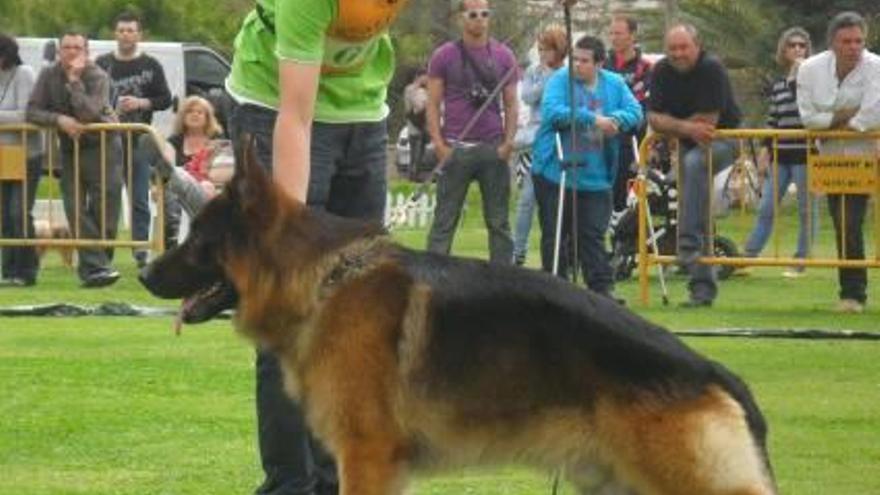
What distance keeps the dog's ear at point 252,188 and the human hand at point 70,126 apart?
12847 millimetres

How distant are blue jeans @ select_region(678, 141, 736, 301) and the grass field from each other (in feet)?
1.61

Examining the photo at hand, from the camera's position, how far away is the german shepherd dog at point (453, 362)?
21.1 feet

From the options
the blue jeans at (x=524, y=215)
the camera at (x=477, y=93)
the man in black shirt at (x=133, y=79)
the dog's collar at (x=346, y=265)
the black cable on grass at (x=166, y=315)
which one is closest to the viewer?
the dog's collar at (x=346, y=265)

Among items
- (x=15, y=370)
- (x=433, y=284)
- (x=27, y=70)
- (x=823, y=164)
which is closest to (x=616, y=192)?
(x=823, y=164)

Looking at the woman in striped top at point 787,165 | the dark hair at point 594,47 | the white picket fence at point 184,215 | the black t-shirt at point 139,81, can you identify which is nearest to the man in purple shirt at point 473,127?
the white picket fence at point 184,215

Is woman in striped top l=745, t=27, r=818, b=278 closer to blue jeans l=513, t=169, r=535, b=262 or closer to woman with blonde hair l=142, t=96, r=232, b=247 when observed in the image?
blue jeans l=513, t=169, r=535, b=262

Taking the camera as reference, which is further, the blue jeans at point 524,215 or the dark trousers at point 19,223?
the blue jeans at point 524,215

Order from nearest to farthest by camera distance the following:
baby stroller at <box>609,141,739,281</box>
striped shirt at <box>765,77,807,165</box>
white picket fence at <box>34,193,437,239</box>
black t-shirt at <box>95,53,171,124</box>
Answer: striped shirt at <box>765,77,807,165</box>, baby stroller at <box>609,141,739,281</box>, white picket fence at <box>34,193,437,239</box>, black t-shirt at <box>95,53,171,124</box>

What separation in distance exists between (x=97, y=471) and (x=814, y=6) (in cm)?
2760

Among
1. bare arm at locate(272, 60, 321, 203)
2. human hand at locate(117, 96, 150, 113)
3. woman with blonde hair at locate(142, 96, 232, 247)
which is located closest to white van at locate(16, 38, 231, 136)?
human hand at locate(117, 96, 150, 113)

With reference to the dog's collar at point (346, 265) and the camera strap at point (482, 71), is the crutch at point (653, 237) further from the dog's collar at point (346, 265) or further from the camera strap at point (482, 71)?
the dog's collar at point (346, 265)

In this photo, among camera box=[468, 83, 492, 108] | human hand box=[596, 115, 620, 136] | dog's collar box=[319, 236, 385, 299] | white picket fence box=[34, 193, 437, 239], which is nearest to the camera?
dog's collar box=[319, 236, 385, 299]

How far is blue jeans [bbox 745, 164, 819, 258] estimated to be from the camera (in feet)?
60.7

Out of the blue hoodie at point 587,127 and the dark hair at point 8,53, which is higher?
the dark hair at point 8,53
